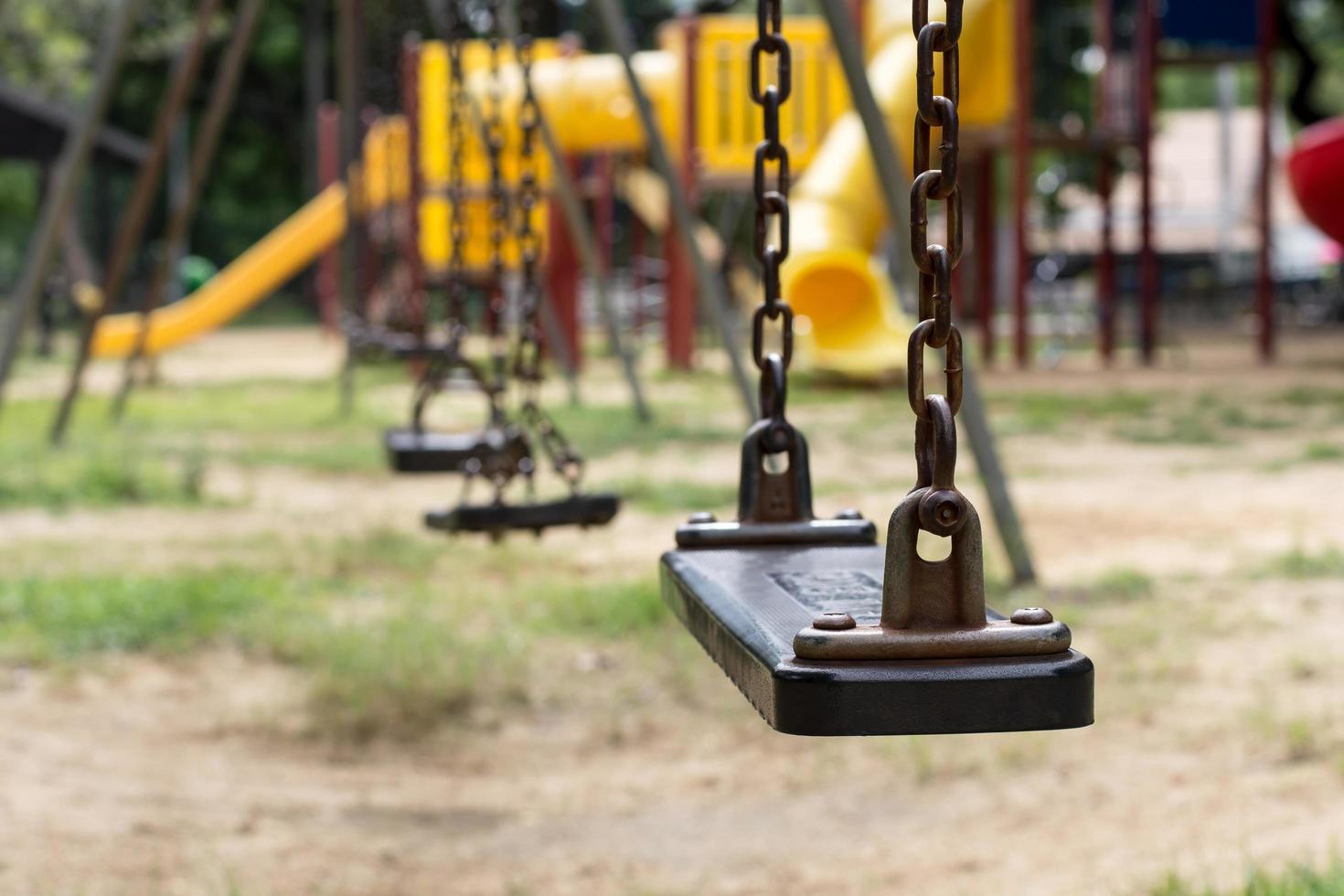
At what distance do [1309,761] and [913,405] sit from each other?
6.59ft

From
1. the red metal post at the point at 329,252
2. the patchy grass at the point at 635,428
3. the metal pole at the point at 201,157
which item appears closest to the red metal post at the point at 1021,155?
the patchy grass at the point at 635,428

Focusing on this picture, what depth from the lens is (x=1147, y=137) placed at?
45.5 feet

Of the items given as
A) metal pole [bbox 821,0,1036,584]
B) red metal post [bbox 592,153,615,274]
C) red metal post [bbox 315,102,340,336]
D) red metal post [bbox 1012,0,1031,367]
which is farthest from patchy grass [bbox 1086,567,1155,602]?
red metal post [bbox 315,102,340,336]

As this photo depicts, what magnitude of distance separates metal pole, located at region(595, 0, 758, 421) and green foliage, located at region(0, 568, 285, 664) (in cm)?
185

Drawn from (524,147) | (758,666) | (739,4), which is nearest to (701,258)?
(524,147)

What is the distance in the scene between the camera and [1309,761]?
3.08 metres

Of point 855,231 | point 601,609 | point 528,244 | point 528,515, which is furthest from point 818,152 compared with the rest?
point 528,515

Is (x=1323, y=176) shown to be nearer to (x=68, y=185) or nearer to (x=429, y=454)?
(x=68, y=185)

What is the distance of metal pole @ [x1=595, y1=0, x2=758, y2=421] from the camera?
5.98 metres

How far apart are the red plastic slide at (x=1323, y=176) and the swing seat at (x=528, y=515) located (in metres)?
9.07

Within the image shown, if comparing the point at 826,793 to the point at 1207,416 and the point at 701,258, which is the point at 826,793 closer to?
the point at 701,258

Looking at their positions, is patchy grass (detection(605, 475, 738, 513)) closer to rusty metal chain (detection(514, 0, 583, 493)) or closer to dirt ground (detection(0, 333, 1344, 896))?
dirt ground (detection(0, 333, 1344, 896))

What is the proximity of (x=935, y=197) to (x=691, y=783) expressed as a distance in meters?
2.08

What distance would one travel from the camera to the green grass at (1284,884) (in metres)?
2.23
